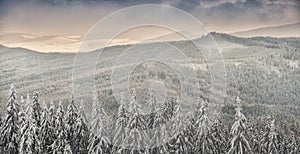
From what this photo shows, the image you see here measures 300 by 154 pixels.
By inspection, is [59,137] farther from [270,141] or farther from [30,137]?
[270,141]

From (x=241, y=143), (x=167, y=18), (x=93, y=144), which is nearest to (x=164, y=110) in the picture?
(x=93, y=144)

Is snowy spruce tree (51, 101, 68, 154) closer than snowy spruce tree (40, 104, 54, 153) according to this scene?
Yes

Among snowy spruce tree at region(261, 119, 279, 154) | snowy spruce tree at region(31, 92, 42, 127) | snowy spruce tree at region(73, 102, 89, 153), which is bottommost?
snowy spruce tree at region(261, 119, 279, 154)

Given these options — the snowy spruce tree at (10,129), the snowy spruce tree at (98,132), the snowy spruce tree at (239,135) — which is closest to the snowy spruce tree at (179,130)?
the snowy spruce tree at (239,135)

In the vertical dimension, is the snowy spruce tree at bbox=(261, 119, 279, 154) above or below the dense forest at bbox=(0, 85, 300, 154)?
below

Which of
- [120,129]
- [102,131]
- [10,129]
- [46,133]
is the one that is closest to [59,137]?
[46,133]

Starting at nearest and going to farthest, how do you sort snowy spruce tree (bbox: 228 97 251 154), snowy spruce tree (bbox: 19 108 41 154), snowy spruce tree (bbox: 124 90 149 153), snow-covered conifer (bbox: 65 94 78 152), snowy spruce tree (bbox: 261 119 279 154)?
1. snowy spruce tree (bbox: 228 97 251 154)
2. snowy spruce tree (bbox: 19 108 41 154)
3. snowy spruce tree (bbox: 124 90 149 153)
4. snow-covered conifer (bbox: 65 94 78 152)
5. snowy spruce tree (bbox: 261 119 279 154)

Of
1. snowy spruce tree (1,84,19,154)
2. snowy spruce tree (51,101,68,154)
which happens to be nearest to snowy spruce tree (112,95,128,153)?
snowy spruce tree (51,101,68,154)

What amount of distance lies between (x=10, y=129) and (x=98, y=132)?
30.4 feet

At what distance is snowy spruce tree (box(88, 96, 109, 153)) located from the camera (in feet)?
153

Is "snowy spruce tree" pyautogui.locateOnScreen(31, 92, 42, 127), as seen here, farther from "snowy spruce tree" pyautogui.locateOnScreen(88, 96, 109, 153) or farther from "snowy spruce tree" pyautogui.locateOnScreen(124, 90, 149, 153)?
"snowy spruce tree" pyautogui.locateOnScreen(124, 90, 149, 153)

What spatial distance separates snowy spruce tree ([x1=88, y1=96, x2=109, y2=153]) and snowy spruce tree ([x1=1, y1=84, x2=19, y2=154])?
8071mm

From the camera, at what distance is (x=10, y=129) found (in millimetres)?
44594

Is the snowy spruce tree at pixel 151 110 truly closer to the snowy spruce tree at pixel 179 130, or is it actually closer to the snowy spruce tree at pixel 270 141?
the snowy spruce tree at pixel 179 130
